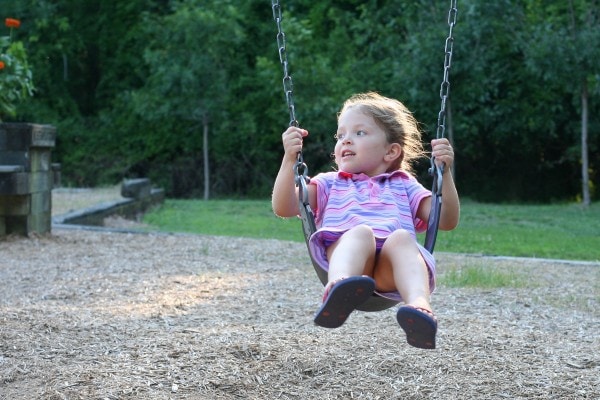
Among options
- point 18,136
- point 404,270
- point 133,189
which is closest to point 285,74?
point 404,270

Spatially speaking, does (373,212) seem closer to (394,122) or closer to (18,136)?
(394,122)

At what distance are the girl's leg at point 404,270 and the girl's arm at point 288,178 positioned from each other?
1.45 feet

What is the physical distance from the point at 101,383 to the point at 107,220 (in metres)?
7.88

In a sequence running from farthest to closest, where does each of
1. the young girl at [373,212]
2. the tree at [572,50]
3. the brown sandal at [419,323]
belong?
the tree at [572,50] < the young girl at [373,212] < the brown sandal at [419,323]

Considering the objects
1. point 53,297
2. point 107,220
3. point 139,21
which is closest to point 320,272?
point 53,297

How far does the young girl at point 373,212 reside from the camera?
3.10 meters

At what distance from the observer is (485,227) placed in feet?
35.8

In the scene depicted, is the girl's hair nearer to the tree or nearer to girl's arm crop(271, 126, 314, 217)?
girl's arm crop(271, 126, 314, 217)

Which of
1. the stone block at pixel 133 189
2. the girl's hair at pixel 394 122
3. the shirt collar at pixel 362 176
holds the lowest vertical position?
the stone block at pixel 133 189

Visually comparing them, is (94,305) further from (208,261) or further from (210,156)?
(210,156)

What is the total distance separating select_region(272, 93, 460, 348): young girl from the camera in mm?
3098

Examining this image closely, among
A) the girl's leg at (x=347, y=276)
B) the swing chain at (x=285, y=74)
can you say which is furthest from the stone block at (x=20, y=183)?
the girl's leg at (x=347, y=276)

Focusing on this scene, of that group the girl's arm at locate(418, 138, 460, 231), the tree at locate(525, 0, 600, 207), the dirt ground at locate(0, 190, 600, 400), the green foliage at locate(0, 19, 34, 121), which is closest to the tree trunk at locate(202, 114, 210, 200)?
the tree at locate(525, 0, 600, 207)

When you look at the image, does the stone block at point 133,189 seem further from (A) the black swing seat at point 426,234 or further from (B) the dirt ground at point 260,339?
(A) the black swing seat at point 426,234
